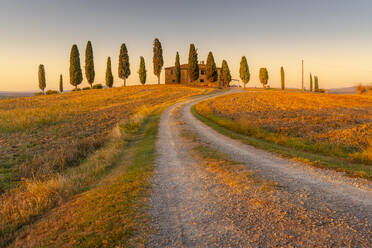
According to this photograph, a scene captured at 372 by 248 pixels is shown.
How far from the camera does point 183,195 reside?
17.9 ft

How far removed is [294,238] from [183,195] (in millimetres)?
2721

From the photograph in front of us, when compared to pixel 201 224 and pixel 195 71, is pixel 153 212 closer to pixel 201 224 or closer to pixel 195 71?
pixel 201 224

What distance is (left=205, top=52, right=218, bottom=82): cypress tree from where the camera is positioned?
69.8m

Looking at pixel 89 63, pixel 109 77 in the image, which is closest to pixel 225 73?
pixel 109 77

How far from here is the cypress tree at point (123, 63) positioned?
7025 cm

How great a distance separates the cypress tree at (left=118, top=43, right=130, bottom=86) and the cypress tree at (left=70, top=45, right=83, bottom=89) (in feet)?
41.4

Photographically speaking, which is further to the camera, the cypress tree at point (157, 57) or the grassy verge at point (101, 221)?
the cypress tree at point (157, 57)

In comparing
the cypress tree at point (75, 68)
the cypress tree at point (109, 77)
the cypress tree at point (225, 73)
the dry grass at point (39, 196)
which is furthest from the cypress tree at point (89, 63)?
the dry grass at point (39, 196)

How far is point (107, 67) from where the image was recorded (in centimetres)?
7212

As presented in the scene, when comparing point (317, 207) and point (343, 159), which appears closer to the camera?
point (317, 207)

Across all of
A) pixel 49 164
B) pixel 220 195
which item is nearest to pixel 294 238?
pixel 220 195

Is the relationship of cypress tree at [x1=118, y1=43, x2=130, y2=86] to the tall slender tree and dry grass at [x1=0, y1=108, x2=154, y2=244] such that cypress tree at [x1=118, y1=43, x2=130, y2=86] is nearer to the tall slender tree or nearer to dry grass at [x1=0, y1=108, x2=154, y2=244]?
the tall slender tree

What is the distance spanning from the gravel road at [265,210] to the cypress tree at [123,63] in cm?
7011

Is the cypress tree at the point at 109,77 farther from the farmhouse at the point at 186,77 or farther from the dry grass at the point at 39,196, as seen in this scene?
the dry grass at the point at 39,196
